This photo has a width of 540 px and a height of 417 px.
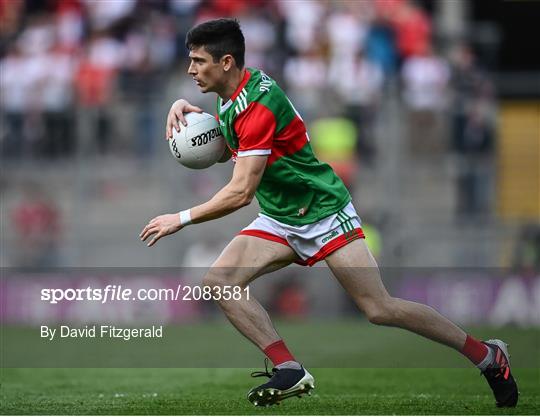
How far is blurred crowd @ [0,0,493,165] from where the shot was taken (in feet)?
56.8

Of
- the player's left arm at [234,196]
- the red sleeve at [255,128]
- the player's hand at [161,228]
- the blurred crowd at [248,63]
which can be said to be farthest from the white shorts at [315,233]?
the blurred crowd at [248,63]

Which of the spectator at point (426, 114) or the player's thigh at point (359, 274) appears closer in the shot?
the player's thigh at point (359, 274)

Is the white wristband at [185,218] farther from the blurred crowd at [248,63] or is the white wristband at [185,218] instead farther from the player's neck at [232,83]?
the blurred crowd at [248,63]

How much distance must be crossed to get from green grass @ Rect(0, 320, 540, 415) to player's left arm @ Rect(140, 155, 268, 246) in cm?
115

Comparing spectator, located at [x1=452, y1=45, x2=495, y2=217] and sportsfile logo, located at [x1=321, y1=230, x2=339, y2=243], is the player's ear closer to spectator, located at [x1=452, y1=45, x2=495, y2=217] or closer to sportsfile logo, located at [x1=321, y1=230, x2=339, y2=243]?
sportsfile logo, located at [x1=321, y1=230, x2=339, y2=243]

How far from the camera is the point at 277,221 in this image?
7910 millimetres

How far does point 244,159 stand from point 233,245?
64 cm

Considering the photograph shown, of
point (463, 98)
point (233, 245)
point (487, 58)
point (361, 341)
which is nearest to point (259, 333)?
point (233, 245)

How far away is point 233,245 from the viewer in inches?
310

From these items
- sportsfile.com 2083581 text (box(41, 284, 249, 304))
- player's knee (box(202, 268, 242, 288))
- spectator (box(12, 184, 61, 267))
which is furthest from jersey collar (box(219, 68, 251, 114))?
spectator (box(12, 184, 61, 267))

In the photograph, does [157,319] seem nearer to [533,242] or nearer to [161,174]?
[161,174]

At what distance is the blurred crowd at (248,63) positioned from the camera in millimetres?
17312

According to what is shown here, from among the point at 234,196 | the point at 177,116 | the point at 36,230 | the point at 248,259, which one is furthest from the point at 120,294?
the point at 234,196

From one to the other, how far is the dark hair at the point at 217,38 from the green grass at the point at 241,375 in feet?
7.20
